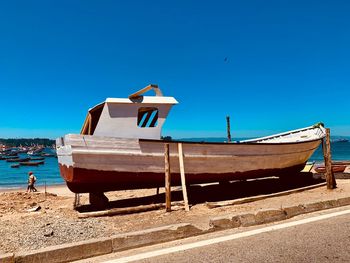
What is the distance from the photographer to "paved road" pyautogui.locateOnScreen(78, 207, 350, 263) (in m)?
4.18

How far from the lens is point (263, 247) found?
4559 millimetres

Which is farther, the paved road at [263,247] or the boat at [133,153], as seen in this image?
the boat at [133,153]

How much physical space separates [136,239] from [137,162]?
15.1ft

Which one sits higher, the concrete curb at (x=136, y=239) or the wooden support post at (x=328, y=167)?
the wooden support post at (x=328, y=167)

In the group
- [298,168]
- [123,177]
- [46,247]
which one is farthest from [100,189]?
[298,168]

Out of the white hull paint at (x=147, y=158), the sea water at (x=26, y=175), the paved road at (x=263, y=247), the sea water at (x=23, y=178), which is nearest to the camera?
the paved road at (x=263, y=247)

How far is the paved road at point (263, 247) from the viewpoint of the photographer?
418 centimetres

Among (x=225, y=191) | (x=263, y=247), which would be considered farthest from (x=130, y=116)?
(x=263, y=247)

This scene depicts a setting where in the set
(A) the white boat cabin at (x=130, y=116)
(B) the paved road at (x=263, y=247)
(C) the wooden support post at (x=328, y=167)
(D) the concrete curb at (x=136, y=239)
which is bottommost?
(B) the paved road at (x=263, y=247)

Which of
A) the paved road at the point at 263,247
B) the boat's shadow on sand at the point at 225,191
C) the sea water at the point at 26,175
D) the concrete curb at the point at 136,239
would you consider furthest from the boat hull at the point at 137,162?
the sea water at the point at 26,175

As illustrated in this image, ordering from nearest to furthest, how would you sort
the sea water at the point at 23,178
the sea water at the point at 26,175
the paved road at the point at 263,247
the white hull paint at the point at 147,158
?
the paved road at the point at 263,247 < the white hull paint at the point at 147,158 < the sea water at the point at 23,178 < the sea water at the point at 26,175

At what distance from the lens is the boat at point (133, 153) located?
8.91m

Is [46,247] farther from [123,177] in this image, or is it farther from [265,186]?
[265,186]

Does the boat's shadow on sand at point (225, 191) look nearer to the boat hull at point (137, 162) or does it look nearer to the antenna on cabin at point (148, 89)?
the boat hull at point (137, 162)
